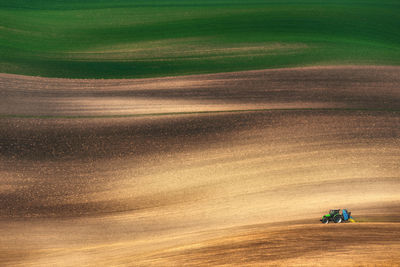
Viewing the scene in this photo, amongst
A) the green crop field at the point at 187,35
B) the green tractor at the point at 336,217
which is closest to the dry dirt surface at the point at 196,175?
the green tractor at the point at 336,217

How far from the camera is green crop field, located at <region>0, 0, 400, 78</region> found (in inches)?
444

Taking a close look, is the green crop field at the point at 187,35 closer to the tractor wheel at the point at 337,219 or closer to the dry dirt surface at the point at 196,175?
the dry dirt surface at the point at 196,175

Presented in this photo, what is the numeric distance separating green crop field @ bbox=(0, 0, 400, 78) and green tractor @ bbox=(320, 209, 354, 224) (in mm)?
6145

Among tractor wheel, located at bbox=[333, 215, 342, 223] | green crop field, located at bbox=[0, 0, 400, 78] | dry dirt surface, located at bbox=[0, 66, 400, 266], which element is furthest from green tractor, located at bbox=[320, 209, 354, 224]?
green crop field, located at bbox=[0, 0, 400, 78]

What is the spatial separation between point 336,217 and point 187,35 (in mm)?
9152

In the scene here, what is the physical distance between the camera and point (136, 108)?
8641 millimetres

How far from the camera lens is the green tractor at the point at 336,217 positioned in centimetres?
564

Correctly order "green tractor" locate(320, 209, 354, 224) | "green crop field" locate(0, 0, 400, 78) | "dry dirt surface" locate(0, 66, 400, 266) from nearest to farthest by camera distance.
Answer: "dry dirt surface" locate(0, 66, 400, 266), "green tractor" locate(320, 209, 354, 224), "green crop field" locate(0, 0, 400, 78)

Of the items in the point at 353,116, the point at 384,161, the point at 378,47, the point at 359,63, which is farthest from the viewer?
the point at 378,47

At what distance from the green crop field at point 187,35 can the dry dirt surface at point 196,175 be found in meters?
1.79

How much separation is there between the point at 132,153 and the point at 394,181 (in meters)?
4.24

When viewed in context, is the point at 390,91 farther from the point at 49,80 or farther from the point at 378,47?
the point at 49,80

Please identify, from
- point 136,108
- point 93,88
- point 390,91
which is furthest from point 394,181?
point 93,88

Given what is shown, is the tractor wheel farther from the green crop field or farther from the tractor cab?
the green crop field
